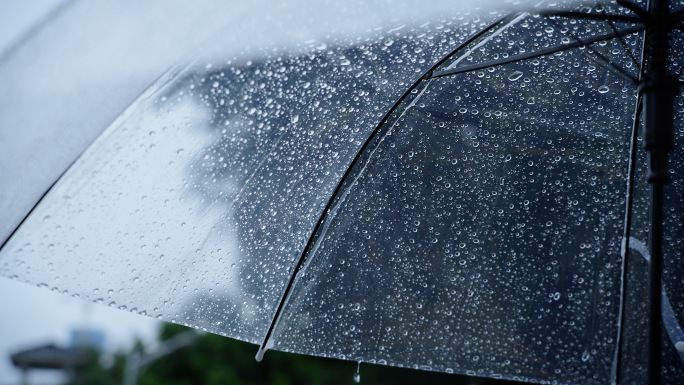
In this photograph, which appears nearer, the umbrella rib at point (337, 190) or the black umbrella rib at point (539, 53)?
the black umbrella rib at point (539, 53)

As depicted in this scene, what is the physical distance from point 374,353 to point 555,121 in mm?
1028

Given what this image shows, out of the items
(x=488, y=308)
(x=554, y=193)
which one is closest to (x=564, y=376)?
(x=488, y=308)

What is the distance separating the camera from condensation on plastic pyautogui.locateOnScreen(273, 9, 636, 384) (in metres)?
2.52

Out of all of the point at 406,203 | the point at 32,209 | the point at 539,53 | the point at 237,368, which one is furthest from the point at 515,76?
the point at 237,368

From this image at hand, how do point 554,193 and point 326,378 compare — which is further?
point 326,378

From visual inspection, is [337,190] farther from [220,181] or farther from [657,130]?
[657,130]

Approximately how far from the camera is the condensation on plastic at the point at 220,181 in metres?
2.26

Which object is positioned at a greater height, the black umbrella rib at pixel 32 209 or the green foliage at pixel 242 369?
the black umbrella rib at pixel 32 209

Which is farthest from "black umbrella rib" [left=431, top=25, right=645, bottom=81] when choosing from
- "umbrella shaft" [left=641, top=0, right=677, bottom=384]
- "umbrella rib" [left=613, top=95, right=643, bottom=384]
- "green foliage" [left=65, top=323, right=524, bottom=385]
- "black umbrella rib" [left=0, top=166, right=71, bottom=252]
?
"green foliage" [left=65, top=323, right=524, bottom=385]

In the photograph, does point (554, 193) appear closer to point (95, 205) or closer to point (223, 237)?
point (223, 237)

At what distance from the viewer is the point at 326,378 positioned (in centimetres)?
2094

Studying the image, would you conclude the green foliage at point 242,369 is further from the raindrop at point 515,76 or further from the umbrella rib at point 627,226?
the raindrop at point 515,76

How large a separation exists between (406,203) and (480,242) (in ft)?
0.99

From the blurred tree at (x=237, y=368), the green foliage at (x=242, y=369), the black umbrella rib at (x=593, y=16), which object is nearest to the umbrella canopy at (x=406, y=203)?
the black umbrella rib at (x=593, y=16)
